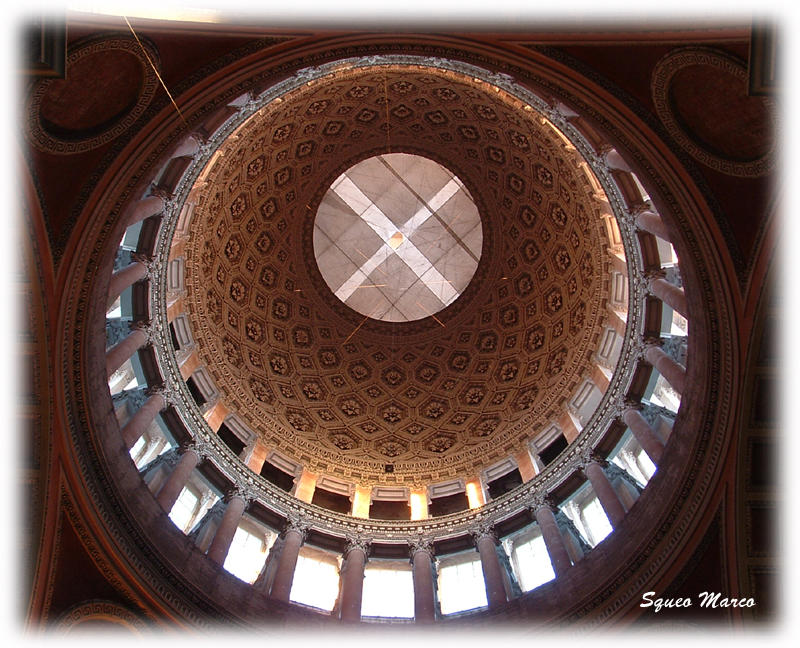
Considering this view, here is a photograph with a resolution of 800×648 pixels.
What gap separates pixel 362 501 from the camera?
2744 centimetres

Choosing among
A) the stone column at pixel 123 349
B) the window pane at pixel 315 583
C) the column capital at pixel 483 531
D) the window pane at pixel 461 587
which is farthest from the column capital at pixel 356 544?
the stone column at pixel 123 349

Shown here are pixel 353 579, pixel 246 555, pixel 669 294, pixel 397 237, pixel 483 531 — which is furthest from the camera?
pixel 397 237

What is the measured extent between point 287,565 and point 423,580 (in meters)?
4.27

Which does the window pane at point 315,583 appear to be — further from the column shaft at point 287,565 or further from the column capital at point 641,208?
the column capital at point 641,208

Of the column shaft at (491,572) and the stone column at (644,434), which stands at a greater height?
the stone column at (644,434)

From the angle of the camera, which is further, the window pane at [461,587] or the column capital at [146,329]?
the window pane at [461,587]

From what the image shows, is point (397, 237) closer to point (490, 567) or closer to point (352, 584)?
point (490, 567)

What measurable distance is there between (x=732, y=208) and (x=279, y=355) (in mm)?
19966

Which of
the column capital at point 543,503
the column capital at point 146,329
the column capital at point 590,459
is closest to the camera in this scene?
the column capital at point 146,329

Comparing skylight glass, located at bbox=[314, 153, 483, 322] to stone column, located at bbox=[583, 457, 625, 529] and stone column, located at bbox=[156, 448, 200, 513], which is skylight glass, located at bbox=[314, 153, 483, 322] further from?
stone column, located at bbox=[583, 457, 625, 529]

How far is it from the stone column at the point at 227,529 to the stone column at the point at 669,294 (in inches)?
573

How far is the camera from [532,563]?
2277cm

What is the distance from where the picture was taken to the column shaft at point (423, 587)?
70.8 feet

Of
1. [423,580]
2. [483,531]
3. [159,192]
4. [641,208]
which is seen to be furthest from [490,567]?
[159,192]
